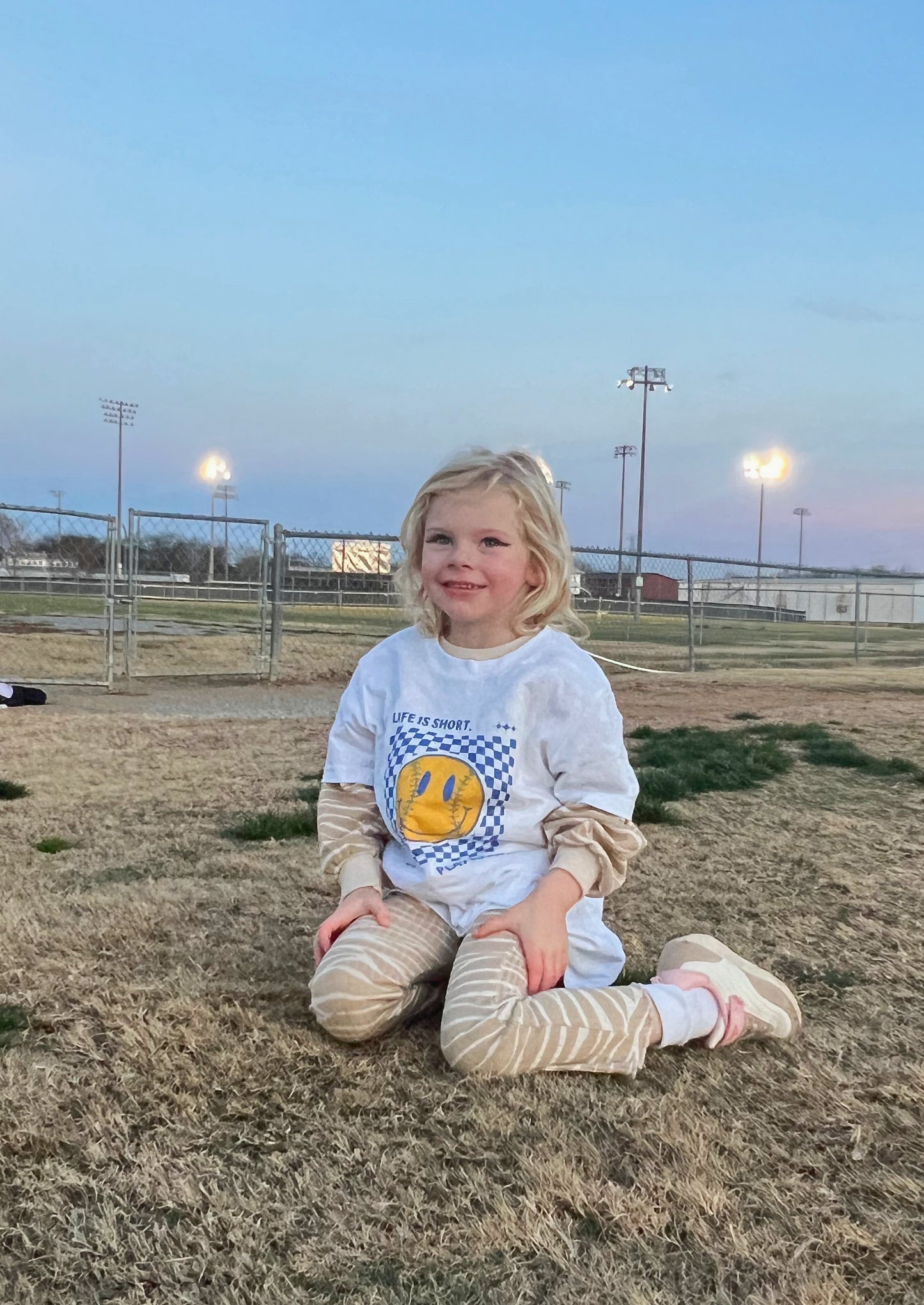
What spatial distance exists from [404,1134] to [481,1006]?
0.28 metres

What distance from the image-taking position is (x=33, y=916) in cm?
253

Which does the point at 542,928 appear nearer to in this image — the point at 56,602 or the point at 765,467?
the point at 56,602

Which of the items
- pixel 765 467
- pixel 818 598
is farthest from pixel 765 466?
pixel 818 598

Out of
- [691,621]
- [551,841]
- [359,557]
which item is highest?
[359,557]

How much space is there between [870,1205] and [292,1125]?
0.87 m

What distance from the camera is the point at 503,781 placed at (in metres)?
2.06

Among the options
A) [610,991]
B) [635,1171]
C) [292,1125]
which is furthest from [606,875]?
[292,1125]

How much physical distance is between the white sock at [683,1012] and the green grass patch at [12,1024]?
119 cm

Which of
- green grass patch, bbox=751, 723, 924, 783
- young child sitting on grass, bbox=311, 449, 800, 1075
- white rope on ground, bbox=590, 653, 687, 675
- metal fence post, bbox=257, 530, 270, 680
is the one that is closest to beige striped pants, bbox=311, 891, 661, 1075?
young child sitting on grass, bbox=311, 449, 800, 1075

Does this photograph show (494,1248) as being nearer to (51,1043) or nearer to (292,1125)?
(292,1125)

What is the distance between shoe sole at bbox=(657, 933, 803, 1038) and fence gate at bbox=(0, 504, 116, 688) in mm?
7850

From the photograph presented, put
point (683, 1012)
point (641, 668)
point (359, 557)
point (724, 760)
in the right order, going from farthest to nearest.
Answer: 1. point (641, 668)
2. point (359, 557)
3. point (724, 760)
4. point (683, 1012)

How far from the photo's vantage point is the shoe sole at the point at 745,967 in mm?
2043

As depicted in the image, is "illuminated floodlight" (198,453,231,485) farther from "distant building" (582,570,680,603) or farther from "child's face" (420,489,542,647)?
"child's face" (420,489,542,647)
